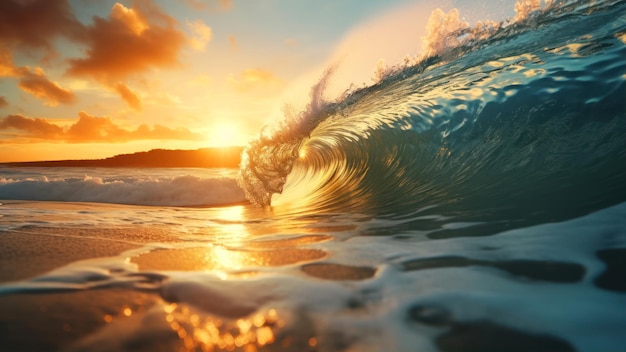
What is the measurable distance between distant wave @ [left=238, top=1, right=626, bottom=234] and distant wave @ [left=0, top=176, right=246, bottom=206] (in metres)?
5.22

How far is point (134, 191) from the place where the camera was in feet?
38.9

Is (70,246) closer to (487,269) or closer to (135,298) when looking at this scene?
(135,298)

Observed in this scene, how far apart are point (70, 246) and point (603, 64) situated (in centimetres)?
500

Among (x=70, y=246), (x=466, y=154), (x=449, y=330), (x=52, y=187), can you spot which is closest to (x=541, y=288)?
(x=449, y=330)

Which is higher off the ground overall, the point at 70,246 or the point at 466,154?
the point at 466,154

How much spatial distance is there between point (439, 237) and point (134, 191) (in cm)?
1162

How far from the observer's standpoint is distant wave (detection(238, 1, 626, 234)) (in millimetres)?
3080

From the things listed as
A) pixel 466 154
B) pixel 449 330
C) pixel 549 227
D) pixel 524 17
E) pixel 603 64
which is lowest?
pixel 449 330

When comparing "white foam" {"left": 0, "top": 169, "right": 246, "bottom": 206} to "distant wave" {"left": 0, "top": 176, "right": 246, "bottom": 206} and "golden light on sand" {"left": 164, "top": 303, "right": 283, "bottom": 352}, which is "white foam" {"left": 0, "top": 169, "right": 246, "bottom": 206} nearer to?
"distant wave" {"left": 0, "top": 176, "right": 246, "bottom": 206}

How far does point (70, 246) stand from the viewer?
2035mm

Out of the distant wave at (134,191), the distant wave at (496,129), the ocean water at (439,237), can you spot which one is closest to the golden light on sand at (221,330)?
the ocean water at (439,237)

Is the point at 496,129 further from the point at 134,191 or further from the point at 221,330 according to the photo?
the point at 134,191

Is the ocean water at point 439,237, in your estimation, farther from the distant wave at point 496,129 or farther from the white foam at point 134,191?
the white foam at point 134,191

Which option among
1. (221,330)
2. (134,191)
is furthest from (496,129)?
(134,191)
